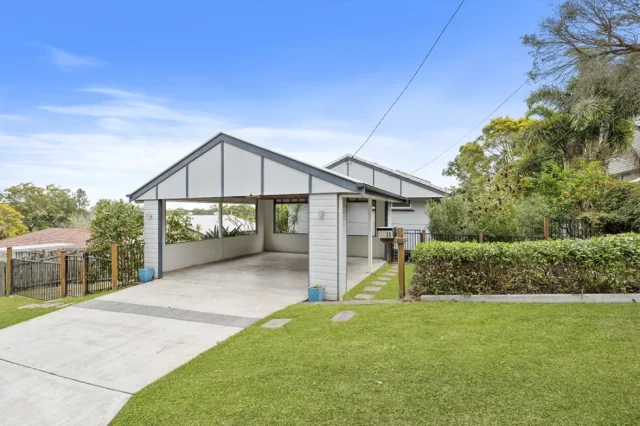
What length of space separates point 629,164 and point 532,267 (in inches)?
618

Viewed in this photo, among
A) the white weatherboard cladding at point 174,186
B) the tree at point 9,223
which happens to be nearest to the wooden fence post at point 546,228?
the white weatherboard cladding at point 174,186

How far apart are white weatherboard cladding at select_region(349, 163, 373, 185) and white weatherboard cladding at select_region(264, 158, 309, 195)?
776 cm

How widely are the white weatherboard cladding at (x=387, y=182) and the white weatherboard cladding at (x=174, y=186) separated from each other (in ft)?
28.9

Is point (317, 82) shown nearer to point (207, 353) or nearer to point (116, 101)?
point (116, 101)

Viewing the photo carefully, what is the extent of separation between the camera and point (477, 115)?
22047 mm

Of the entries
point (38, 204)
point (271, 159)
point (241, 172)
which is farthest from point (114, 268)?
point (38, 204)

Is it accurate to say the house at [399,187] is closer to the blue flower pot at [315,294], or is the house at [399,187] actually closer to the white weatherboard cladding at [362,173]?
the white weatherboard cladding at [362,173]

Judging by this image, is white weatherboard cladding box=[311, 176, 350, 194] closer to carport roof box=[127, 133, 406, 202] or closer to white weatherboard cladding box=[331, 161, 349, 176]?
carport roof box=[127, 133, 406, 202]

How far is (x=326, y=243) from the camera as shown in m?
8.38

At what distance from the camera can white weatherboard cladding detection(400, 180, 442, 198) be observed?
15500 mm

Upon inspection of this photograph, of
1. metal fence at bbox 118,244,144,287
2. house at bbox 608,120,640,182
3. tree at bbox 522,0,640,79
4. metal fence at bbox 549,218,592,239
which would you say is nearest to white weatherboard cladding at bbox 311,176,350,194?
metal fence at bbox 118,244,144,287

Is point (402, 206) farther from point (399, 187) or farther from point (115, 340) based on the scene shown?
point (115, 340)

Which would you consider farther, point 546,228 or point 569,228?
point 569,228

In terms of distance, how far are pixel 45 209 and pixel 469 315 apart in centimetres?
4646
